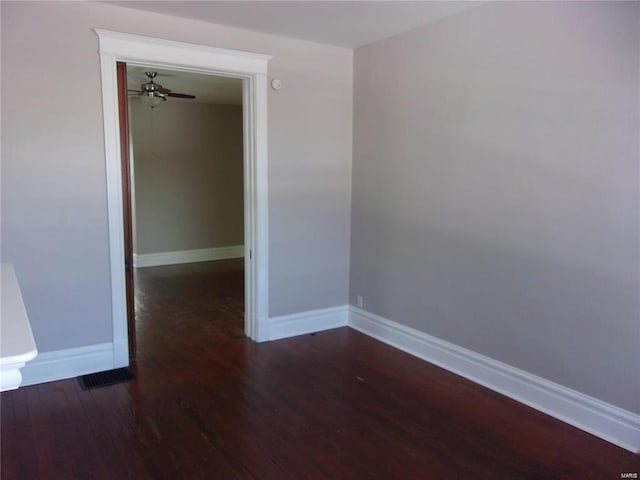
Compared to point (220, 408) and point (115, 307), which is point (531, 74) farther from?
point (115, 307)

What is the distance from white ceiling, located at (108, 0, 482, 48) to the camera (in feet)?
10.4

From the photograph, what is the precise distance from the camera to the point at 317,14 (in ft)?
11.0

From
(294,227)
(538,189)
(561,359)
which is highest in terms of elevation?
(538,189)

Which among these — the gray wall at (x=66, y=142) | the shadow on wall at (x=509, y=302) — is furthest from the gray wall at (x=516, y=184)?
the gray wall at (x=66, y=142)

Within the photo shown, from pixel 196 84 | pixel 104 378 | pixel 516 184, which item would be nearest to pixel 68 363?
pixel 104 378

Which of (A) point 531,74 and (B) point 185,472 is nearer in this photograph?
(B) point 185,472

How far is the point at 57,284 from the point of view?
3.31 m

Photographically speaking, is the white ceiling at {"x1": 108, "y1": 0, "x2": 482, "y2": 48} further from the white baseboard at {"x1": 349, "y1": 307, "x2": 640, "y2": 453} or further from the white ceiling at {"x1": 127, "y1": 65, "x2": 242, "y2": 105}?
the white baseboard at {"x1": 349, "y1": 307, "x2": 640, "y2": 453}

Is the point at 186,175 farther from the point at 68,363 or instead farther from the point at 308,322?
the point at 68,363

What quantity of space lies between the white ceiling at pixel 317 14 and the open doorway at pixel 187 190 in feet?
7.91

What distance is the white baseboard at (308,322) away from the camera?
4285 millimetres

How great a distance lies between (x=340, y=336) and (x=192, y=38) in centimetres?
276

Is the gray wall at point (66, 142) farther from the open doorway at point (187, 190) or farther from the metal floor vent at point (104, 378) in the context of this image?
the open doorway at point (187, 190)

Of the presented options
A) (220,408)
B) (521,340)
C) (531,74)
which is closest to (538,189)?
(531,74)
